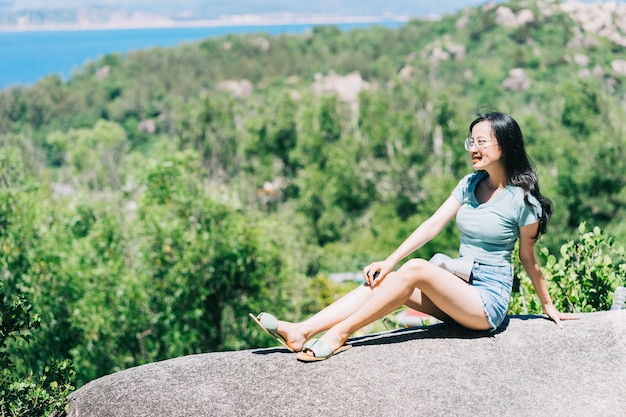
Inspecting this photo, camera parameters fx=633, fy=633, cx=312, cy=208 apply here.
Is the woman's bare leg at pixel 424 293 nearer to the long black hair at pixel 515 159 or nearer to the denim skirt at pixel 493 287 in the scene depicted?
the denim skirt at pixel 493 287

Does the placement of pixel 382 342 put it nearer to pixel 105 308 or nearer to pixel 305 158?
pixel 105 308

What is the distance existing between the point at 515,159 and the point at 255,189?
34.2 m

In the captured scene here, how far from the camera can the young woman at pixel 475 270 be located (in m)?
4.56

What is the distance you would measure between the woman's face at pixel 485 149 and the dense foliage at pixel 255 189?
66.4 inches

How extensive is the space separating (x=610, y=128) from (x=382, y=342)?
92.4ft

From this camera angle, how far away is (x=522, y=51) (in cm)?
8856

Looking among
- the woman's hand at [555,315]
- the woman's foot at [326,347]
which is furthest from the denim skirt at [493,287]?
the woman's foot at [326,347]

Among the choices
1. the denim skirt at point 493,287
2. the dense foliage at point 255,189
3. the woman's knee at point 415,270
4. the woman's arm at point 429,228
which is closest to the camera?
the woman's knee at point 415,270

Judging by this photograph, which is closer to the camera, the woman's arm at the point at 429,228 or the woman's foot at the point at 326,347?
the woman's foot at the point at 326,347

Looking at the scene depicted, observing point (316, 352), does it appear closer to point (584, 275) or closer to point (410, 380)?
point (410, 380)

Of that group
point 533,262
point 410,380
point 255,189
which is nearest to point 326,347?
point 410,380

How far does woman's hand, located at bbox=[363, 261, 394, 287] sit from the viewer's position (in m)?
4.71

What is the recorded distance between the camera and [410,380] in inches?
168

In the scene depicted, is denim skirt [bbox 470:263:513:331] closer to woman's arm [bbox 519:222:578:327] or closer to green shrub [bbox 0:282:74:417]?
woman's arm [bbox 519:222:578:327]
